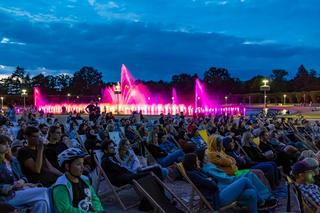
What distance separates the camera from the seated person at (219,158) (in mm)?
7508

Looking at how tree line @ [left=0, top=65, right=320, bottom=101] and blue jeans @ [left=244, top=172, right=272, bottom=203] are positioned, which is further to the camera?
tree line @ [left=0, top=65, right=320, bottom=101]

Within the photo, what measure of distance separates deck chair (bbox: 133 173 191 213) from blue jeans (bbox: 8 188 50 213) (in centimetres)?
178

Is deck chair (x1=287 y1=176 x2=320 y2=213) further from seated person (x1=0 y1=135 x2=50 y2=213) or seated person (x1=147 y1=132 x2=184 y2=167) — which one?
seated person (x1=147 y1=132 x2=184 y2=167)

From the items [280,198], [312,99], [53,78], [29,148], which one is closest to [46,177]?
Result: [29,148]

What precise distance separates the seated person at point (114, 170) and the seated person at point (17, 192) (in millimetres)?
2250

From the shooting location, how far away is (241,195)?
6230mm

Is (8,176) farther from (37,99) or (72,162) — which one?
(37,99)

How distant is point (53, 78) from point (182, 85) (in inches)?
1853

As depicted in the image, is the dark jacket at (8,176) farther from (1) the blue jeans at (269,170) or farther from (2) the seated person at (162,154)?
(1) the blue jeans at (269,170)

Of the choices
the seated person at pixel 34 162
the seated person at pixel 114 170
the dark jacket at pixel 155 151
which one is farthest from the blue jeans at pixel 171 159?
the seated person at pixel 34 162

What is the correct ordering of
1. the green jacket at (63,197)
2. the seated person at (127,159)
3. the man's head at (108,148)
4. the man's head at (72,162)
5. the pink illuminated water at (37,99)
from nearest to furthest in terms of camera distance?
the green jacket at (63,197) < the man's head at (72,162) < the man's head at (108,148) < the seated person at (127,159) < the pink illuminated water at (37,99)

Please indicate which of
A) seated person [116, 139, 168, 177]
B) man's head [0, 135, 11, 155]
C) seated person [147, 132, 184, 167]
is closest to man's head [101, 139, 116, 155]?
seated person [116, 139, 168, 177]

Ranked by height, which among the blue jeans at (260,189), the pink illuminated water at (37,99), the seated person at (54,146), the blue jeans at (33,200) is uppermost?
the pink illuminated water at (37,99)

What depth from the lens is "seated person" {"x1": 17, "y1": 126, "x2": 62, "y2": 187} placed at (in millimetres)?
5669
